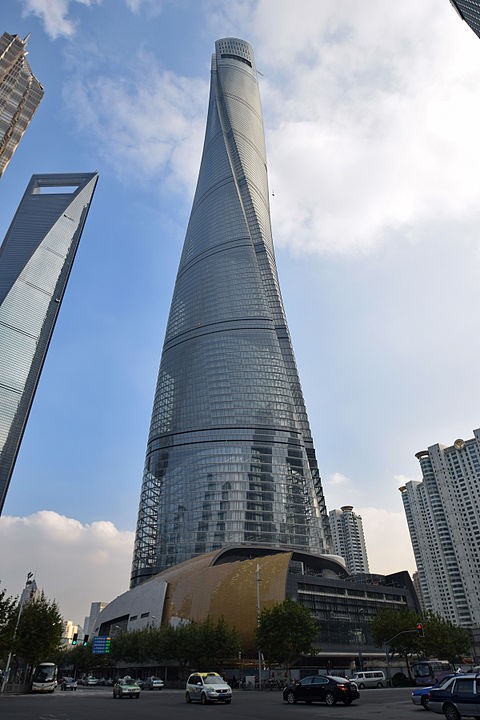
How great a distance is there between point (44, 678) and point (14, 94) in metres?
111

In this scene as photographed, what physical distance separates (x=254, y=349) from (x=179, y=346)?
94.0 feet

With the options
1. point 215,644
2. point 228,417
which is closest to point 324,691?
point 215,644

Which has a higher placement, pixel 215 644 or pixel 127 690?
pixel 215 644

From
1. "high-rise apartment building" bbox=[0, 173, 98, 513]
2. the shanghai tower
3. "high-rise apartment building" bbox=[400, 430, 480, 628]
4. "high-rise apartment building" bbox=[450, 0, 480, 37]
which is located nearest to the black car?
"high-rise apartment building" bbox=[450, 0, 480, 37]

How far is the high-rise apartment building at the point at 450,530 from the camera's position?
6068 inches

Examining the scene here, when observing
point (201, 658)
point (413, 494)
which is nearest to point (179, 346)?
point (413, 494)

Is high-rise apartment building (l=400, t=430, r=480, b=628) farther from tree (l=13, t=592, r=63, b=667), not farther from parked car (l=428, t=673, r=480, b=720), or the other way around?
parked car (l=428, t=673, r=480, b=720)

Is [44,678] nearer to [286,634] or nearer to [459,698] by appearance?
[286,634]

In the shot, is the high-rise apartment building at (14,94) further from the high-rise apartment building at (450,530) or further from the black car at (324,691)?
the high-rise apartment building at (450,530)

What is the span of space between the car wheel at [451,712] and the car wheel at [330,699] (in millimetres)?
10416

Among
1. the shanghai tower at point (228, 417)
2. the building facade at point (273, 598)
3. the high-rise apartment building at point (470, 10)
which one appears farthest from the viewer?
the shanghai tower at point (228, 417)

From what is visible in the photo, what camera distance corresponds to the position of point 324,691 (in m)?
27.9

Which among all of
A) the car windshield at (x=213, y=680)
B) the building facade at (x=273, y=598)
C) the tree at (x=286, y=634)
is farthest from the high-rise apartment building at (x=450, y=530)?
the car windshield at (x=213, y=680)

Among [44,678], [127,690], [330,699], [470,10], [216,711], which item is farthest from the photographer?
[470,10]
